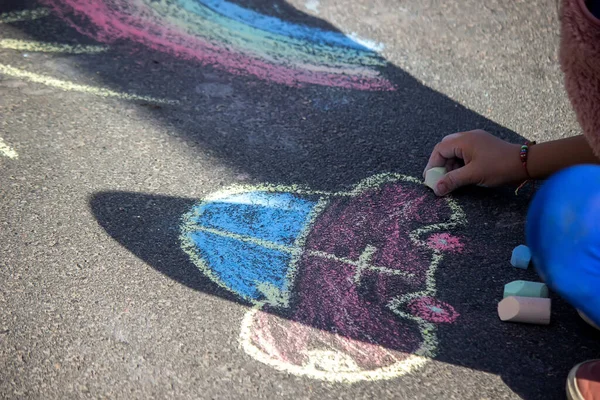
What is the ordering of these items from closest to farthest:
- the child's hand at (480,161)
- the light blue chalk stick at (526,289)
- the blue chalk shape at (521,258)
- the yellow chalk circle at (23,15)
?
the light blue chalk stick at (526,289)
the blue chalk shape at (521,258)
the child's hand at (480,161)
the yellow chalk circle at (23,15)

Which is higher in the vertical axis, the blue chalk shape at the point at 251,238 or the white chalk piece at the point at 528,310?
the white chalk piece at the point at 528,310

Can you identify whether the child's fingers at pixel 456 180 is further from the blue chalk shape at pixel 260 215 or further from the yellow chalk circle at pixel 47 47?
the yellow chalk circle at pixel 47 47

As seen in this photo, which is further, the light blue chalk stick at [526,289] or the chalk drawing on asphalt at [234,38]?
the chalk drawing on asphalt at [234,38]

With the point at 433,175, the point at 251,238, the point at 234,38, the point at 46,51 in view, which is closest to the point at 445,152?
the point at 433,175

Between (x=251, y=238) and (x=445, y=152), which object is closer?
(x=251, y=238)

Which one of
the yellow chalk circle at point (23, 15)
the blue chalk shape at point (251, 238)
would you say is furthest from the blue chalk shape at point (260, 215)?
the yellow chalk circle at point (23, 15)

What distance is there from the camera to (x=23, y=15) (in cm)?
315

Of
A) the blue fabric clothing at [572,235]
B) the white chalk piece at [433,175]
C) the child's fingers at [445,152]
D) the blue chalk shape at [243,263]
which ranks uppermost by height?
the blue fabric clothing at [572,235]

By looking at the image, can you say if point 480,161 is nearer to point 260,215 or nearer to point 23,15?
point 260,215

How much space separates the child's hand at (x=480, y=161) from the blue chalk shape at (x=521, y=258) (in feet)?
0.85

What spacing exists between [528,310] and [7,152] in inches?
67.6

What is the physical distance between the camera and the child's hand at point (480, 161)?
217cm

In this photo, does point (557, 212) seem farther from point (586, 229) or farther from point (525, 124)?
point (525, 124)

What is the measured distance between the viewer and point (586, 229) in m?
1.46
